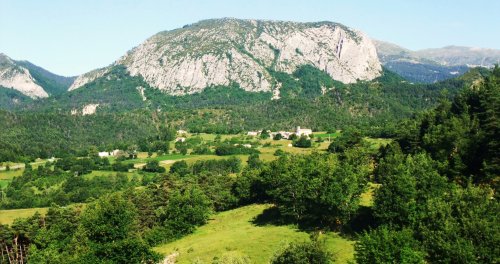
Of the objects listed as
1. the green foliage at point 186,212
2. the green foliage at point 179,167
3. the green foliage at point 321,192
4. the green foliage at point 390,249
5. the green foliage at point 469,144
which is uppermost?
the green foliage at point 469,144

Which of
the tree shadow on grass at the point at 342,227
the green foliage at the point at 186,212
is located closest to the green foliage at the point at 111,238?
the green foliage at the point at 186,212

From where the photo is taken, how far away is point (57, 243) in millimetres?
86125

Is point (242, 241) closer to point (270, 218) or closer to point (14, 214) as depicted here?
point (270, 218)

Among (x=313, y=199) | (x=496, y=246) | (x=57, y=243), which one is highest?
(x=496, y=246)

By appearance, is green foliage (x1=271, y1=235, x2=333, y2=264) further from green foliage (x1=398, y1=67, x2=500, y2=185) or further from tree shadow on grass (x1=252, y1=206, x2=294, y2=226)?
tree shadow on grass (x1=252, y1=206, x2=294, y2=226)

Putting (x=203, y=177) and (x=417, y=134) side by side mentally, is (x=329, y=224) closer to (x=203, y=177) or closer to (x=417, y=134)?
(x=417, y=134)

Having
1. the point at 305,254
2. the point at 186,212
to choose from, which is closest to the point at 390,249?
the point at 305,254

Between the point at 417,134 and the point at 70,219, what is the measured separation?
74.5m

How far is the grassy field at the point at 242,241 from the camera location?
6894 cm

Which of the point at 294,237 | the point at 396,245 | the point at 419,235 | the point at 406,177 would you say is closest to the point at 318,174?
the point at 294,237

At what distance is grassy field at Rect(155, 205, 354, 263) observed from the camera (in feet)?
226

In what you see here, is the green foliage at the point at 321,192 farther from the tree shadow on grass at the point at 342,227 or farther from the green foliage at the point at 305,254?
the green foliage at the point at 305,254

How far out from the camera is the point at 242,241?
77.8 meters

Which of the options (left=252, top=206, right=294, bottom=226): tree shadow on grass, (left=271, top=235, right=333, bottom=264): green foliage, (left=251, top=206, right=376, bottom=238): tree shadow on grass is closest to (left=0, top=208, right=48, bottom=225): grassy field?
(left=252, top=206, right=294, bottom=226): tree shadow on grass
